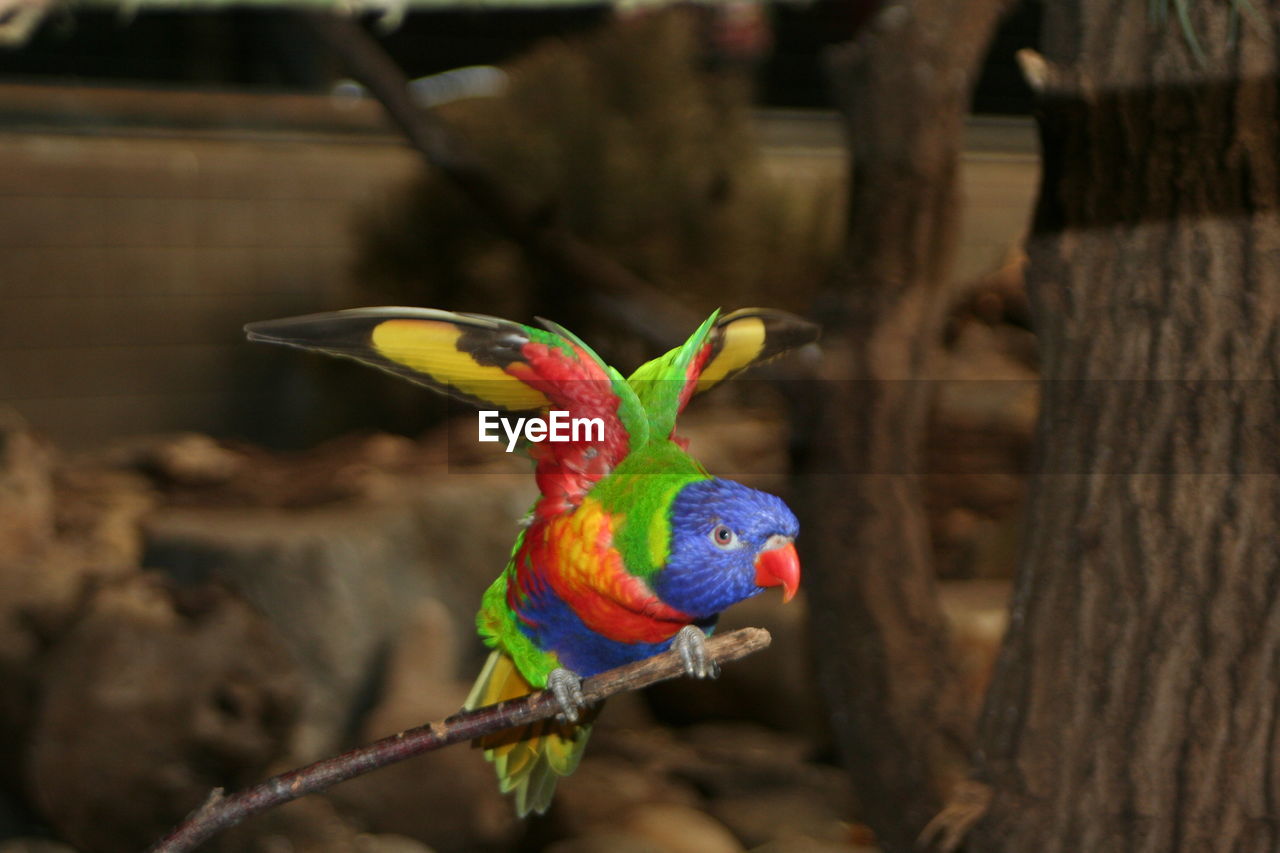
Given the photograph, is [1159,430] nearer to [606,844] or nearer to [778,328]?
[778,328]

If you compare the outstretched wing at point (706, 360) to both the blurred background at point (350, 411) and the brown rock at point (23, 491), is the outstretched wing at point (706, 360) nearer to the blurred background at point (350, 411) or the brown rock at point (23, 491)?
the blurred background at point (350, 411)

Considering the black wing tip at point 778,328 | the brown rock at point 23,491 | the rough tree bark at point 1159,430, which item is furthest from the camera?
the brown rock at point 23,491

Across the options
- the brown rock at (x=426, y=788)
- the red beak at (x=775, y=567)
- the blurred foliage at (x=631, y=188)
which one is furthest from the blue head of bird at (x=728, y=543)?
the blurred foliage at (x=631, y=188)

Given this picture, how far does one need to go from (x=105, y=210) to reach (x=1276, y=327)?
1.50m

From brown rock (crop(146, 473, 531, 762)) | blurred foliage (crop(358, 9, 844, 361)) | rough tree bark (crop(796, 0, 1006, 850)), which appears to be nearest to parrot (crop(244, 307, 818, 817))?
brown rock (crop(146, 473, 531, 762))

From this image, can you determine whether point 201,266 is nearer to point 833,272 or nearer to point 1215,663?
point 833,272

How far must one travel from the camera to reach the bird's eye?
0.42 m

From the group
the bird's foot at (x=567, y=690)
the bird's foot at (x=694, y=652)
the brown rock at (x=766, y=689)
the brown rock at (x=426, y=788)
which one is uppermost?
the bird's foot at (x=694, y=652)

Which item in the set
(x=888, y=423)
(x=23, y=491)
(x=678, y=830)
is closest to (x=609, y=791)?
(x=678, y=830)

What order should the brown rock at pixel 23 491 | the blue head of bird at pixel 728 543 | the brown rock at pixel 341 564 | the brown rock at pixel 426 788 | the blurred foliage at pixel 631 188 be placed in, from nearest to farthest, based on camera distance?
the blue head of bird at pixel 728 543, the brown rock at pixel 426 788, the brown rock at pixel 341 564, the brown rock at pixel 23 491, the blurred foliage at pixel 631 188

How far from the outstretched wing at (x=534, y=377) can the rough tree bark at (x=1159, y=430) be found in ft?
1.97

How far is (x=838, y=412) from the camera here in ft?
3.95

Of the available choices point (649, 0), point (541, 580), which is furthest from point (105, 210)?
point (541, 580)

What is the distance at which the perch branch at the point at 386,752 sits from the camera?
489 millimetres
